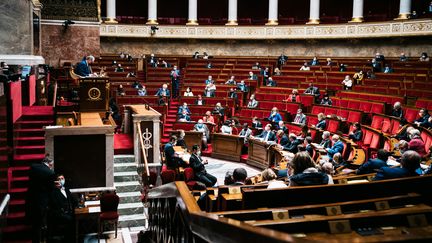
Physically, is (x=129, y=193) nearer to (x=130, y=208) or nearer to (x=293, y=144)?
(x=130, y=208)

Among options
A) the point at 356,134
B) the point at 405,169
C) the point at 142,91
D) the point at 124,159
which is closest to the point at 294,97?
the point at 356,134

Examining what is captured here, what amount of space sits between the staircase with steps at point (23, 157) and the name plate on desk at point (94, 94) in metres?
1.04

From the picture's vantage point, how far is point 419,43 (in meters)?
20.4

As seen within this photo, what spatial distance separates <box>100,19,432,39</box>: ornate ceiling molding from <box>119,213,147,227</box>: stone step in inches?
624

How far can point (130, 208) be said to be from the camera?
30.0 feet

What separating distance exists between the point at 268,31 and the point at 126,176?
1632cm

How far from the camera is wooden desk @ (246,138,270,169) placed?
491 inches

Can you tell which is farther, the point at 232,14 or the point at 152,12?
the point at 152,12

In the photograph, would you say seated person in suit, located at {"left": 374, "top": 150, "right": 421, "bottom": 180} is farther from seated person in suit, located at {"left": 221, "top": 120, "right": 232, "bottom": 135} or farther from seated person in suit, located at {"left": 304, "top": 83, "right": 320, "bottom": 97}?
seated person in suit, located at {"left": 304, "top": 83, "right": 320, "bottom": 97}

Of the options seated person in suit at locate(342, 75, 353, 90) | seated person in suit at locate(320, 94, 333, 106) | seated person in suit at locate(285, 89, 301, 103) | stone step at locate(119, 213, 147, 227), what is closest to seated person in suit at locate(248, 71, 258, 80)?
seated person in suit at locate(285, 89, 301, 103)

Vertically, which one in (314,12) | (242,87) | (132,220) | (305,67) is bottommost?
(132,220)

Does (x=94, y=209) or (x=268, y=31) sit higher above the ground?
(x=268, y=31)

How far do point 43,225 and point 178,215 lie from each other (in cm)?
438

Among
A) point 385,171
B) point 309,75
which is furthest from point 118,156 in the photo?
point 309,75
